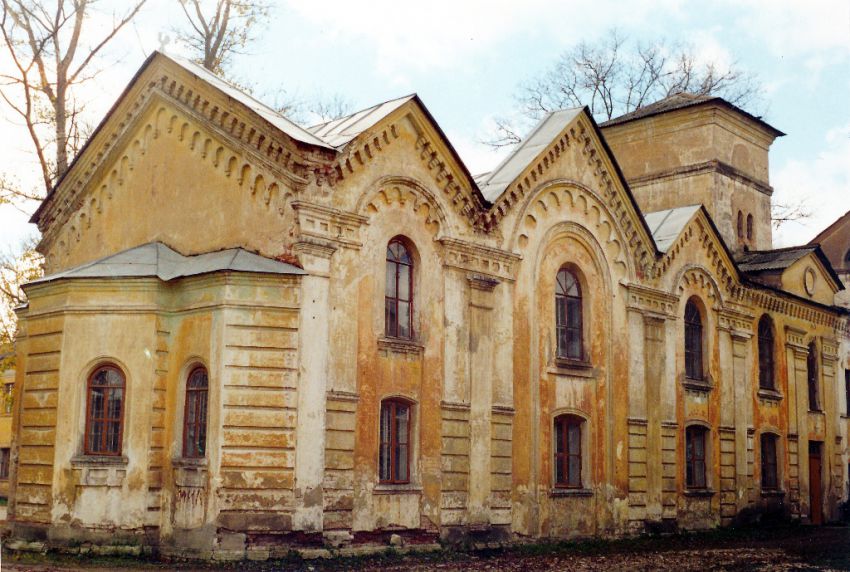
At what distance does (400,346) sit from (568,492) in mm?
5149

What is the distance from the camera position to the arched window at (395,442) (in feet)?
54.5

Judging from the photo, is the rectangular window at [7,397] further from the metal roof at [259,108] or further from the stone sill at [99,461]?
the metal roof at [259,108]

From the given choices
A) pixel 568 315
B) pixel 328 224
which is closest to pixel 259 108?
pixel 328 224

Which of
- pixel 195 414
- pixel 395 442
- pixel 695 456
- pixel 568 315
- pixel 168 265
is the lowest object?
pixel 695 456

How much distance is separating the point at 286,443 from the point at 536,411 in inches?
228

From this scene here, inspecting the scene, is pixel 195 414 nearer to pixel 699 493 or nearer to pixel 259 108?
pixel 259 108

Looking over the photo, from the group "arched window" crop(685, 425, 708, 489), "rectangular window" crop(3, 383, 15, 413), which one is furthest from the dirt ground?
"rectangular window" crop(3, 383, 15, 413)

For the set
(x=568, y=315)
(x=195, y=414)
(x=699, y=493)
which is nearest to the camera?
(x=195, y=414)

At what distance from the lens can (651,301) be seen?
22.2 metres

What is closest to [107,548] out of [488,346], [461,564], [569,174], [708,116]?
[461,564]

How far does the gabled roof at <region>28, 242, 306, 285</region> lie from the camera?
15.5 metres

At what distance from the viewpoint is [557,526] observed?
19.2 m

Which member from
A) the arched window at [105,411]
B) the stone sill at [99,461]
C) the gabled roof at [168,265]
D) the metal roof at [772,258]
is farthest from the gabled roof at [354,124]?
the metal roof at [772,258]

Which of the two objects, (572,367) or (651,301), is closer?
(572,367)
